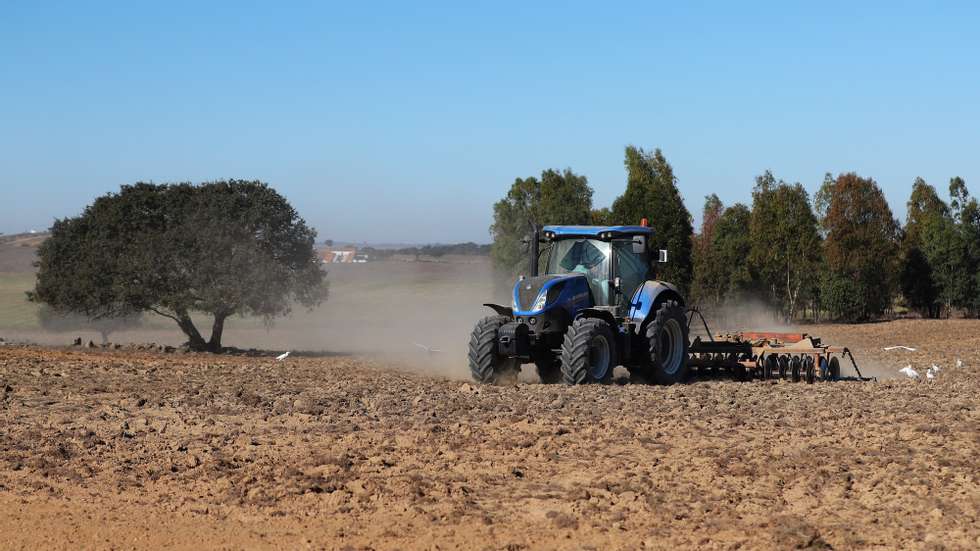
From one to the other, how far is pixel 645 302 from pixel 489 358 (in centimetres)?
293

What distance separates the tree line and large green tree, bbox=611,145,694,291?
48 centimetres

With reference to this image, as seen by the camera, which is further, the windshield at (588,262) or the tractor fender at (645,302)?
the windshield at (588,262)

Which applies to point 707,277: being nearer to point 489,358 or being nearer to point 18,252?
point 489,358

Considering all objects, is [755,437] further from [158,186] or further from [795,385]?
[158,186]

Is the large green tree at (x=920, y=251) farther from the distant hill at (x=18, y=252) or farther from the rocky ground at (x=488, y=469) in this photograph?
the distant hill at (x=18, y=252)

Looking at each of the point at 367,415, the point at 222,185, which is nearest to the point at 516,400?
the point at 367,415

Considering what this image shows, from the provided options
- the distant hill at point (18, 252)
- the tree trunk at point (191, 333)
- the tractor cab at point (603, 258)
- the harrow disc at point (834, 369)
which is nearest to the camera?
the tractor cab at point (603, 258)

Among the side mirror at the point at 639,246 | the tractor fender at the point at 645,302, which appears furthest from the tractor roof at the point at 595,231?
the tractor fender at the point at 645,302

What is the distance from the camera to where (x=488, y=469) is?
34.8 ft

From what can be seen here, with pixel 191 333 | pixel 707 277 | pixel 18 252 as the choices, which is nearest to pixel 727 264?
pixel 707 277

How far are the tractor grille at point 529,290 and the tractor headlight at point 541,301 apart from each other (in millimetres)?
59

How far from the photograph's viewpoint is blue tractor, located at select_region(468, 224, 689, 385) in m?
17.3

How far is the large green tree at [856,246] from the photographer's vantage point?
2293 inches

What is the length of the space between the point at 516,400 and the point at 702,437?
355cm
